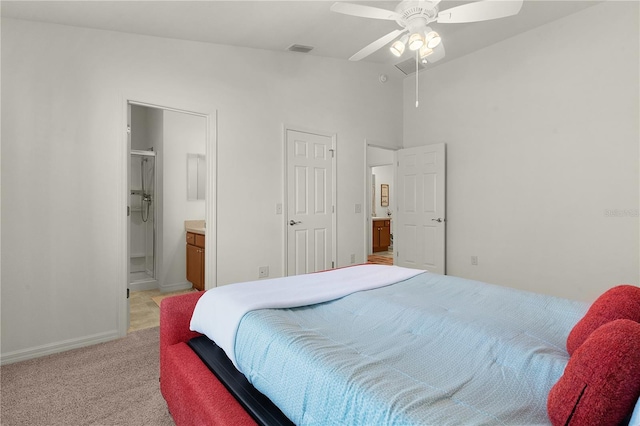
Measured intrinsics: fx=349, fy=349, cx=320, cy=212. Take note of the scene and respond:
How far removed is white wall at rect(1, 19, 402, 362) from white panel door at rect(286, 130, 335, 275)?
33 centimetres

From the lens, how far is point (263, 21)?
126 inches

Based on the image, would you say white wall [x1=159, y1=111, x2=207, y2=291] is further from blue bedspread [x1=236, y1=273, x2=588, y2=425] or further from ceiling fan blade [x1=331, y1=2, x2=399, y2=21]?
blue bedspread [x1=236, y1=273, x2=588, y2=425]

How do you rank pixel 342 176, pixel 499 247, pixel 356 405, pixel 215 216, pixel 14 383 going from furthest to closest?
pixel 342 176 < pixel 499 247 < pixel 215 216 < pixel 14 383 < pixel 356 405

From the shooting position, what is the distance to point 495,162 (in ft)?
14.2

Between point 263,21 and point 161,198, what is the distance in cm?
264

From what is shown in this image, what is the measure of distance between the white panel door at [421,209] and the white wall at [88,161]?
226cm

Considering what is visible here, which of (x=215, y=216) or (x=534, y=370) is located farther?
(x=215, y=216)

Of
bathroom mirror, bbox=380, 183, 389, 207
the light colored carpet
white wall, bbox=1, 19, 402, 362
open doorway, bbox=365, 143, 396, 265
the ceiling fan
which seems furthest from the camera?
bathroom mirror, bbox=380, 183, 389, 207

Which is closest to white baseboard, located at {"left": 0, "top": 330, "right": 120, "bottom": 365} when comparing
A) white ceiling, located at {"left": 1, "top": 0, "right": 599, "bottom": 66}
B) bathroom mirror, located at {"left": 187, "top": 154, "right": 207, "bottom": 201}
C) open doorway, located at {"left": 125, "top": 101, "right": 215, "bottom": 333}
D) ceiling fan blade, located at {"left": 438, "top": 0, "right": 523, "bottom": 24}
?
open doorway, located at {"left": 125, "top": 101, "right": 215, "bottom": 333}

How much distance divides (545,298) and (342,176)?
3150 mm

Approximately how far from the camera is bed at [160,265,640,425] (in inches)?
35.4

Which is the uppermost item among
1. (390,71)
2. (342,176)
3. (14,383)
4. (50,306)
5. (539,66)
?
(390,71)

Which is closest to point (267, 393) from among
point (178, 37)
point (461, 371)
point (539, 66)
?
point (461, 371)

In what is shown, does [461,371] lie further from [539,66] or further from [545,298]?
[539,66]
